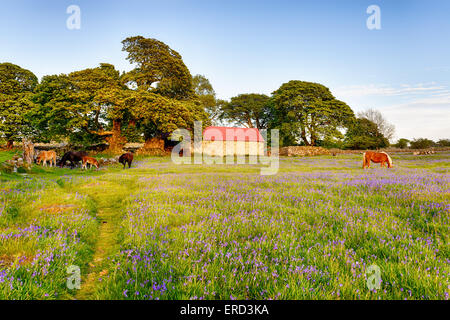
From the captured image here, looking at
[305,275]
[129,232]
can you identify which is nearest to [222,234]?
[305,275]

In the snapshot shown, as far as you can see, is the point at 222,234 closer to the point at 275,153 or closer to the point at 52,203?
the point at 52,203

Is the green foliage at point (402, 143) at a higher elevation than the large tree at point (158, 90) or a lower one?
lower

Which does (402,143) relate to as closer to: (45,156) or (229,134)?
(229,134)

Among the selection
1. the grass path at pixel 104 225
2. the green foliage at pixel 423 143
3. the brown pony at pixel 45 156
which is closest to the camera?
the grass path at pixel 104 225

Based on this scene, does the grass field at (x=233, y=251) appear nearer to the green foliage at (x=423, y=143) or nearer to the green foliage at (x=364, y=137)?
the green foliage at (x=364, y=137)

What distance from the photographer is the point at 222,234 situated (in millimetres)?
4320

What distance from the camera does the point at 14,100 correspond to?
36.5 m

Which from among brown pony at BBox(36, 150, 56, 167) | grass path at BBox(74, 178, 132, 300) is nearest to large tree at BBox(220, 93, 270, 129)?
brown pony at BBox(36, 150, 56, 167)

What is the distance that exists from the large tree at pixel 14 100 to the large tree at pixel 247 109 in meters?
51.2

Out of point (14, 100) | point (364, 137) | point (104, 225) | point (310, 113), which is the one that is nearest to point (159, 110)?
point (14, 100)

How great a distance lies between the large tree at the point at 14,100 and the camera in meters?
34.9

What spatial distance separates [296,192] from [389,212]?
3253 millimetres

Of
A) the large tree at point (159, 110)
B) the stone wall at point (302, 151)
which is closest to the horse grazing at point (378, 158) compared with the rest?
the large tree at point (159, 110)

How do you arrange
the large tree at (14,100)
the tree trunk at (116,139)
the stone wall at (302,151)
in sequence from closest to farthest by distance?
the large tree at (14,100)
the tree trunk at (116,139)
the stone wall at (302,151)
